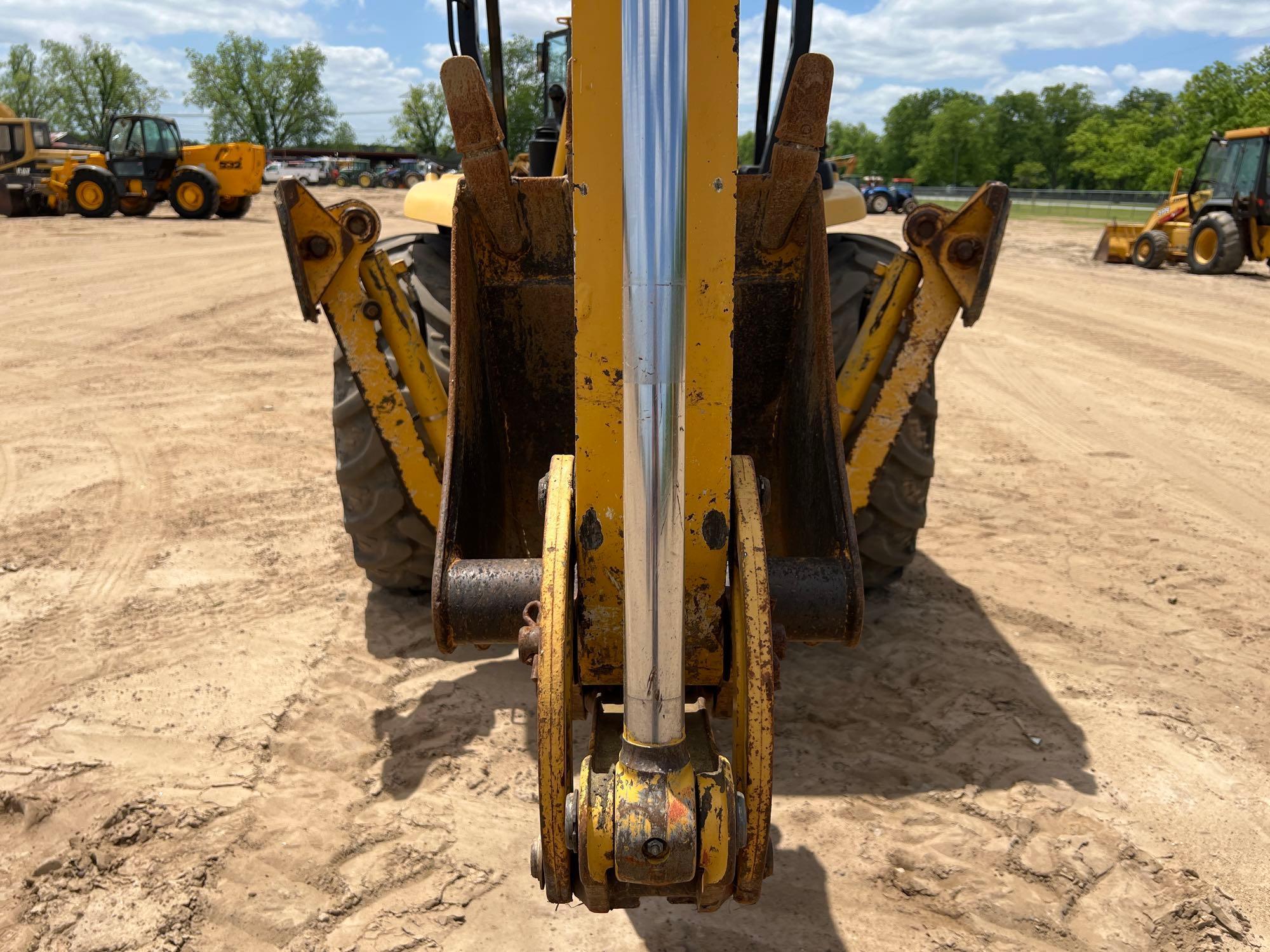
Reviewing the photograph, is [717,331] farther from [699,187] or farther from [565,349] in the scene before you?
[565,349]

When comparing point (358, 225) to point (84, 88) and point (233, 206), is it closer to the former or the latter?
point (233, 206)

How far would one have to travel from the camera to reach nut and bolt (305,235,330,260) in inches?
113

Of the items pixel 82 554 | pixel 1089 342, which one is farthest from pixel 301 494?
pixel 1089 342

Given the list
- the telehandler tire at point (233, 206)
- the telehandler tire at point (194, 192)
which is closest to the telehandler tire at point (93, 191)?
the telehandler tire at point (194, 192)

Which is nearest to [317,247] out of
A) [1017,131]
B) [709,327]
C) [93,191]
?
[709,327]

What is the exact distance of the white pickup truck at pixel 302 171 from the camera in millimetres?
49344

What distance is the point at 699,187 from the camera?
1599 millimetres

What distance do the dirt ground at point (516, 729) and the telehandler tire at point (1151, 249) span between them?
12024 millimetres

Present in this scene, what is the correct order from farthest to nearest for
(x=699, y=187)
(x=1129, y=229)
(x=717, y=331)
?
(x=1129, y=229), (x=717, y=331), (x=699, y=187)

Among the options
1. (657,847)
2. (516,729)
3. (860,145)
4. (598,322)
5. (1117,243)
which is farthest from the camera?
(860,145)

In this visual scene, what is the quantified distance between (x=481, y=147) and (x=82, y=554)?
10.1ft

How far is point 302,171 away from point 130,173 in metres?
31.0

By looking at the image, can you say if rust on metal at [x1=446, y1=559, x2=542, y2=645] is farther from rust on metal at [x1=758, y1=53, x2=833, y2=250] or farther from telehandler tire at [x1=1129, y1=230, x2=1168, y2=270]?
telehandler tire at [x1=1129, y1=230, x2=1168, y2=270]

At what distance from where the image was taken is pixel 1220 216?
15.4 m
